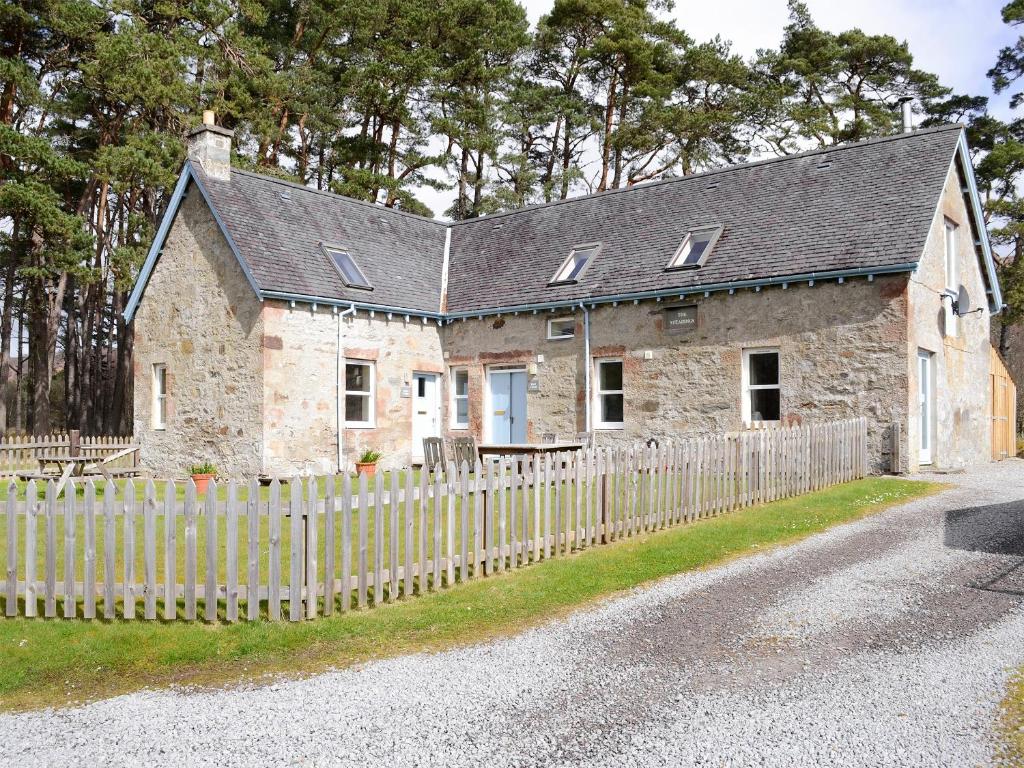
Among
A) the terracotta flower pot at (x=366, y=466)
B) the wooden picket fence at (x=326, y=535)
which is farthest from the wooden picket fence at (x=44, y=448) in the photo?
the wooden picket fence at (x=326, y=535)

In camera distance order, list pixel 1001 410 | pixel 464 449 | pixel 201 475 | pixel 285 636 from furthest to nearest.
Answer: pixel 1001 410 → pixel 201 475 → pixel 464 449 → pixel 285 636

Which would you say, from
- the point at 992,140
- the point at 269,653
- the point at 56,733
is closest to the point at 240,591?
the point at 269,653

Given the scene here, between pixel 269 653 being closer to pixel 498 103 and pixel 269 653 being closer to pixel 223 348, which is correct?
pixel 223 348

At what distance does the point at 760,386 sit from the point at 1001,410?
381 inches

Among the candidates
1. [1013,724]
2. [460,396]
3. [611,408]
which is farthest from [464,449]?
[1013,724]

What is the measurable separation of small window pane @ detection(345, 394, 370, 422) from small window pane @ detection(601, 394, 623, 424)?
19.1 ft

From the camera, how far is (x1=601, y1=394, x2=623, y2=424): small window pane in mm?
20141

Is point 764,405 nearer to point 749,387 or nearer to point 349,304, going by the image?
point 749,387

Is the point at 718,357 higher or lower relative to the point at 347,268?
lower

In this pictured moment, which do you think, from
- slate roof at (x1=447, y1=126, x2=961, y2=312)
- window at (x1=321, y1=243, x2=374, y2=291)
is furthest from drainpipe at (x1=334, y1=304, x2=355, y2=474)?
slate roof at (x1=447, y1=126, x2=961, y2=312)

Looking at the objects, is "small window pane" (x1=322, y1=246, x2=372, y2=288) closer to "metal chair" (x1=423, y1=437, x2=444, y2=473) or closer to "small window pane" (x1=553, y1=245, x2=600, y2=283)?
"small window pane" (x1=553, y1=245, x2=600, y2=283)

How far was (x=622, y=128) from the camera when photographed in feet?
117

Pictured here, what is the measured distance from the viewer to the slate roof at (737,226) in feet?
56.3

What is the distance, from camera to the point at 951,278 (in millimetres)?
19562
